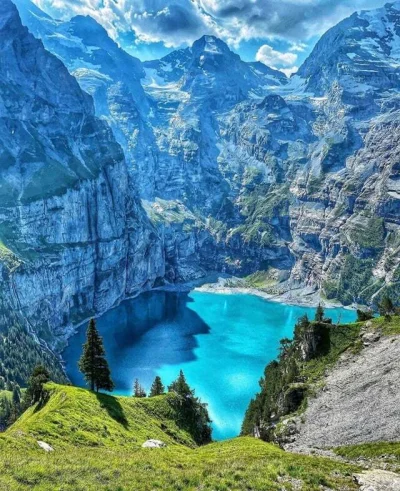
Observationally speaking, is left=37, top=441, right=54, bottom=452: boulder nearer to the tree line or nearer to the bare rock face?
the tree line

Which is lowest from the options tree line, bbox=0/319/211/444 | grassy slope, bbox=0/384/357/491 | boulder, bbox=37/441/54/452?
tree line, bbox=0/319/211/444

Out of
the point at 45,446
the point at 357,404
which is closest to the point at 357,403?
the point at 357,404

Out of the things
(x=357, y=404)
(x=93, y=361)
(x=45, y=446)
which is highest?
(x=45, y=446)

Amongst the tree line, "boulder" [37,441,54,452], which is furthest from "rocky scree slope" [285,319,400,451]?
"boulder" [37,441,54,452]

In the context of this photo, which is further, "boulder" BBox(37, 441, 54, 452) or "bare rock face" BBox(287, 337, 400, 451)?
"bare rock face" BBox(287, 337, 400, 451)

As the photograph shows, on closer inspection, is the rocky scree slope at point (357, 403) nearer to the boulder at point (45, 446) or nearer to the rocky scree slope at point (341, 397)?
the rocky scree slope at point (341, 397)

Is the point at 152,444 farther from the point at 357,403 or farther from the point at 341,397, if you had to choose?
the point at 357,403

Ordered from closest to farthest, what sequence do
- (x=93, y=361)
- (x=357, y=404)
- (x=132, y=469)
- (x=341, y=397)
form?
(x=132, y=469) < (x=357, y=404) < (x=341, y=397) < (x=93, y=361)

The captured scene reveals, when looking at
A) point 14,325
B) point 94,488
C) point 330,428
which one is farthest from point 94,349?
point 14,325

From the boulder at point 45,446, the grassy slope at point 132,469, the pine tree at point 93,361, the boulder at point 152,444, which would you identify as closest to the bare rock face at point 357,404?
the grassy slope at point 132,469

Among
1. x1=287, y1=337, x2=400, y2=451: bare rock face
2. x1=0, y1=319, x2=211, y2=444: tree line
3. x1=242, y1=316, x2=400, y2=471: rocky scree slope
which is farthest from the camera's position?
x1=0, y1=319, x2=211, y2=444: tree line

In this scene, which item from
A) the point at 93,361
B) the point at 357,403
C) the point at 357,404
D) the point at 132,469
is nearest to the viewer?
the point at 132,469

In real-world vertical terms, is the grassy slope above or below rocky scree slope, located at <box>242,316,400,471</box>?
above

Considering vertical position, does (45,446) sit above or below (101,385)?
above
